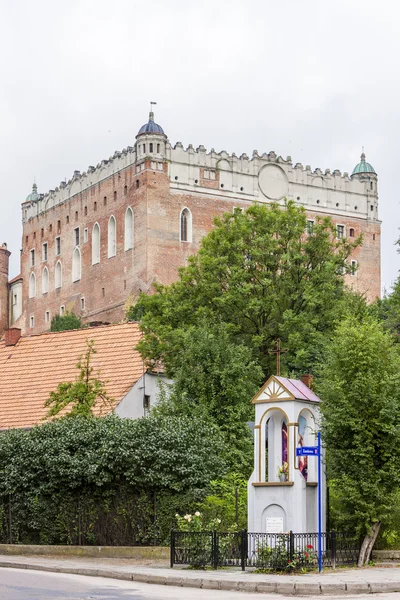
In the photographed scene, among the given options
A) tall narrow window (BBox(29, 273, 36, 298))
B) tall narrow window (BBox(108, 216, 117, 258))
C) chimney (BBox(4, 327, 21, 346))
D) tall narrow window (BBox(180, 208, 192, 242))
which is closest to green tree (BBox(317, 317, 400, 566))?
chimney (BBox(4, 327, 21, 346))

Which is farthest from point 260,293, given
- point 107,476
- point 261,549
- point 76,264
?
point 76,264

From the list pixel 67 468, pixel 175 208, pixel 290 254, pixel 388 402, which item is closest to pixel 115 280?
pixel 175 208

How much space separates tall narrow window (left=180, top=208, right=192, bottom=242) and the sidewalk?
6953 centimetres

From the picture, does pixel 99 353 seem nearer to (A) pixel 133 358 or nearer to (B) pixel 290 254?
(A) pixel 133 358

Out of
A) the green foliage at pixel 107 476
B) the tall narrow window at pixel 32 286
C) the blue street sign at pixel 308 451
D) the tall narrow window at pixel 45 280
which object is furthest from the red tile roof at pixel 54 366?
the tall narrow window at pixel 32 286

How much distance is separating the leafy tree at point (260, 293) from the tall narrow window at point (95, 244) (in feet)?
188

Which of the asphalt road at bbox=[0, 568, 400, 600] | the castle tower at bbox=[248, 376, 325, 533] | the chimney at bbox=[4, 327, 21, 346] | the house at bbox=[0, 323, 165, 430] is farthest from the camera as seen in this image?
the chimney at bbox=[4, 327, 21, 346]

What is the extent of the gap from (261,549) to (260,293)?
65.4 feet

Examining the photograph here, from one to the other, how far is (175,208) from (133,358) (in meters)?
54.6

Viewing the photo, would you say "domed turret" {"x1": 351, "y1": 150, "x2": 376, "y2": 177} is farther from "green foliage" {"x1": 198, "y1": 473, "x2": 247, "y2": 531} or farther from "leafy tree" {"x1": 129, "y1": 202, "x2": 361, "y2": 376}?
"green foliage" {"x1": 198, "y1": 473, "x2": 247, "y2": 531}

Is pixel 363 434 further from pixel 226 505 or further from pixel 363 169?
pixel 363 169

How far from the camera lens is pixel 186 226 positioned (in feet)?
312

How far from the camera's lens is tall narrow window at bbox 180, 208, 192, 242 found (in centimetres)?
9462

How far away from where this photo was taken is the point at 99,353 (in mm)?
41281
